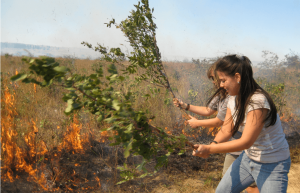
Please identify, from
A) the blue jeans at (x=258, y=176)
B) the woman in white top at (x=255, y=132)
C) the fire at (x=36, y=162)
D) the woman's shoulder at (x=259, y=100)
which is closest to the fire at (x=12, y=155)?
the fire at (x=36, y=162)

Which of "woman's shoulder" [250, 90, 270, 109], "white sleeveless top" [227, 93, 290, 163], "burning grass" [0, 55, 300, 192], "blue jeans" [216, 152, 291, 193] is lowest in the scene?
"burning grass" [0, 55, 300, 192]

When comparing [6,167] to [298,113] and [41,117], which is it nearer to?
[41,117]

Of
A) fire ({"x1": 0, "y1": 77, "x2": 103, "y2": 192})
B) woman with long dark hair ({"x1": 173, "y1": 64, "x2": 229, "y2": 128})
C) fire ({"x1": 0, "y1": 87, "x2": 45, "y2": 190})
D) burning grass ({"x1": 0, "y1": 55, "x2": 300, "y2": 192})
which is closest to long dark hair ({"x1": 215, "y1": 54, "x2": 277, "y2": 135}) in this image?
woman with long dark hair ({"x1": 173, "y1": 64, "x2": 229, "y2": 128})

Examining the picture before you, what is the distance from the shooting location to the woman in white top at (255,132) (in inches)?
53.3

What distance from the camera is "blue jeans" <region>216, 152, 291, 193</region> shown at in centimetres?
145

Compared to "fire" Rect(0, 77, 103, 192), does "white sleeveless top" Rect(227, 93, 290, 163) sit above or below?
above

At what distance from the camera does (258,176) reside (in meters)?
1.55

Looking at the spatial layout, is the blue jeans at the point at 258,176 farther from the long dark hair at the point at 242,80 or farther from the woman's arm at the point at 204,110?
the woman's arm at the point at 204,110

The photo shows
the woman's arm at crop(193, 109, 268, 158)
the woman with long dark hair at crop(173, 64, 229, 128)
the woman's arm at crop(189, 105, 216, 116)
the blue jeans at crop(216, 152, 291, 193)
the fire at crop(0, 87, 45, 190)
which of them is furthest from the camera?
the fire at crop(0, 87, 45, 190)

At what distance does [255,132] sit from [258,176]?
0.48m

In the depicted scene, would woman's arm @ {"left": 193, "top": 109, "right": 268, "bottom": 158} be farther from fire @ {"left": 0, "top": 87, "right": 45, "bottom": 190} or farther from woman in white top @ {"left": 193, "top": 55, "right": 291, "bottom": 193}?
fire @ {"left": 0, "top": 87, "right": 45, "bottom": 190}

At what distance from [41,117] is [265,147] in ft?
12.5

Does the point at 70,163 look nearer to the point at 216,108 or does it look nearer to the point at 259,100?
the point at 216,108

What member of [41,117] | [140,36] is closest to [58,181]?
[41,117]
